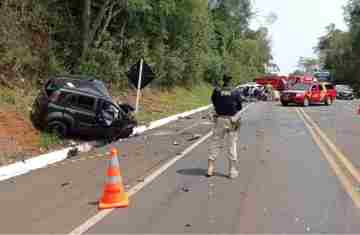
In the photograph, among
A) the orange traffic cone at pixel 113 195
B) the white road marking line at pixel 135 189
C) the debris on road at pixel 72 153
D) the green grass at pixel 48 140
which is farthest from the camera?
the green grass at pixel 48 140

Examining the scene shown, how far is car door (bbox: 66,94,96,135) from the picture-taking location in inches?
551

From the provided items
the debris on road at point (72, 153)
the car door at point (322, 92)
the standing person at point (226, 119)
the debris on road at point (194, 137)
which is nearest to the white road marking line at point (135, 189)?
the standing person at point (226, 119)

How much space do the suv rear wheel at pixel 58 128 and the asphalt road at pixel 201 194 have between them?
1179mm

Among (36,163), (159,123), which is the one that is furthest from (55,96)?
(159,123)

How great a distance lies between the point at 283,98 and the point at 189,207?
30934 millimetres

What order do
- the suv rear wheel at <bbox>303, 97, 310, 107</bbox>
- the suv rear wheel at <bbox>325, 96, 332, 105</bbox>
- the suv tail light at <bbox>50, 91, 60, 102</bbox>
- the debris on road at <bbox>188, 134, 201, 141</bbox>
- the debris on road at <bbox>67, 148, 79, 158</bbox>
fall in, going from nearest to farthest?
the debris on road at <bbox>67, 148, 79, 158</bbox> < the suv tail light at <bbox>50, 91, 60, 102</bbox> < the debris on road at <bbox>188, 134, 201, 141</bbox> < the suv rear wheel at <bbox>303, 97, 310, 107</bbox> < the suv rear wheel at <bbox>325, 96, 332, 105</bbox>

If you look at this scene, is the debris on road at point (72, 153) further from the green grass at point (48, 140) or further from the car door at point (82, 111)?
the car door at point (82, 111)

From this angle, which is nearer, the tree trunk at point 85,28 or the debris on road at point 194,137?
the debris on road at point 194,137

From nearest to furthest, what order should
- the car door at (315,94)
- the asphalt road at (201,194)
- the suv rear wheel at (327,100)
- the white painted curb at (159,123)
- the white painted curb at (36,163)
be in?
the asphalt road at (201,194) < the white painted curb at (36,163) < the white painted curb at (159,123) < the car door at (315,94) < the suv rear wheel at (327,100)

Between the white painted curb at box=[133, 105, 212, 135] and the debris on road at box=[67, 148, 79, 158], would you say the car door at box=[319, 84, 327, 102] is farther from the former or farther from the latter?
the debris on road at box=[67, 148, 79, 158]

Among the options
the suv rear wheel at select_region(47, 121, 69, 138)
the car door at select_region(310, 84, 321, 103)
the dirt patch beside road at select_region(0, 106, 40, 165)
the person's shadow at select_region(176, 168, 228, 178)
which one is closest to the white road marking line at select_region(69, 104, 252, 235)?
the person's shadow at select_region(176, 168, 228, 178)

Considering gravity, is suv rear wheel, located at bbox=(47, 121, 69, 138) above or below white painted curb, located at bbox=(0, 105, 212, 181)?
above

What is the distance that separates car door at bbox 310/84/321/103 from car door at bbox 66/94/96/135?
2557 cm

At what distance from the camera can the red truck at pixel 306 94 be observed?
3625 centimetres
